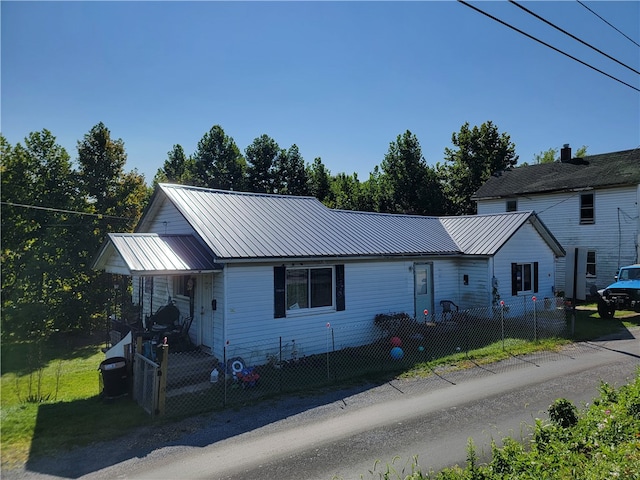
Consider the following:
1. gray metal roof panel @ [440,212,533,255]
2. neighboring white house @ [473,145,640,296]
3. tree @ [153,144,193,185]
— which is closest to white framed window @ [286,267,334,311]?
gray metal roof panel @ [440,212,533,255]

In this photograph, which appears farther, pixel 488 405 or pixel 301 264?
pixel 301 264

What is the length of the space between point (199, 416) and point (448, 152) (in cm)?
4640

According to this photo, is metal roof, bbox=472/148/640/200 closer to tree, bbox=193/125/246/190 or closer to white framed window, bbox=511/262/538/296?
white framed window, bbox=511/262/538/296

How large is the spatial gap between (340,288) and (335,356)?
2.17 meters

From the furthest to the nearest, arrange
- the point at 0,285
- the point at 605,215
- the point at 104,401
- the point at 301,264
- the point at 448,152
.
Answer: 1. the point at 448,152
2. the point at 605,215
3. the point at 0,285
4. the point at 301,264
5. the point at 104,401

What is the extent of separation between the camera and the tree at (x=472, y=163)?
43.8 metres

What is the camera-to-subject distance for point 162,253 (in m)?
11.2

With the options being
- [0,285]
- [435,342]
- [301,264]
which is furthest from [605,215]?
[0,285]

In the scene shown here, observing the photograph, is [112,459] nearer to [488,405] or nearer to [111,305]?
[488,405]

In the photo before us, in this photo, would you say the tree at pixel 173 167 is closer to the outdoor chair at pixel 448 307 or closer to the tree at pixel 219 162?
the tree at pixel 219 162

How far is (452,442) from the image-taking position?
6758 millimetres

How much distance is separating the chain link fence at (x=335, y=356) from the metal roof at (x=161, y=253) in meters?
2.42

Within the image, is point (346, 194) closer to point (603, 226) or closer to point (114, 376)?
point (603, 226)

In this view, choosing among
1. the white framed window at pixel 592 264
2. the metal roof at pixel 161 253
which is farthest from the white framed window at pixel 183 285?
the white framed window at pixel 592 264
